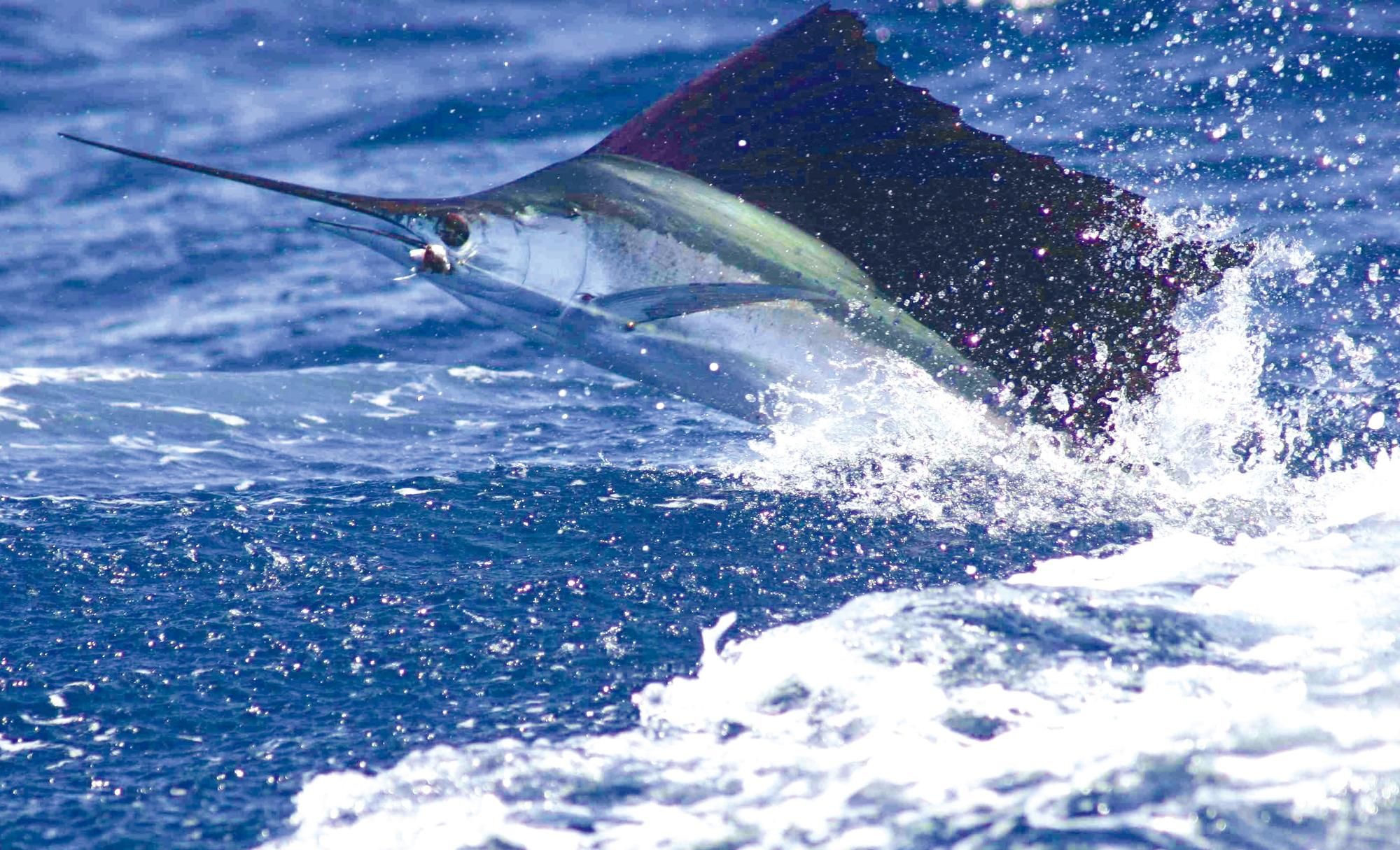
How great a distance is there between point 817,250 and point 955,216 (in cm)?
58

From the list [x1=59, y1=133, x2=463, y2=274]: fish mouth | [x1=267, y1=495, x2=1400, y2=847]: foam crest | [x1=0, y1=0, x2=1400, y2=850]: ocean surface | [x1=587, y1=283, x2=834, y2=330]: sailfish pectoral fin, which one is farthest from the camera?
[x1=587, y1=283, x2=834, y2=330]: sailfish pectoral fin

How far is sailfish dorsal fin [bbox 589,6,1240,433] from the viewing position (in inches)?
177

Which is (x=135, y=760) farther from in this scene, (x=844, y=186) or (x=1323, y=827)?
(x=844, y=186)

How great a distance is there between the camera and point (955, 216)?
4.66 metres

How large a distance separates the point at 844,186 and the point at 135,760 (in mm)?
3074

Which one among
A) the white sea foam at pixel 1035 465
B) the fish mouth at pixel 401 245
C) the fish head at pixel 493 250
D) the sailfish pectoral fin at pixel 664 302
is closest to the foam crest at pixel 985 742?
the white sea foam at pixel 1035 465

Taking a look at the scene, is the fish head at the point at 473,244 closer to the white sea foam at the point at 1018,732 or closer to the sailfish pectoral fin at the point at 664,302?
the sailfish pectoral fin at the point at 664,302

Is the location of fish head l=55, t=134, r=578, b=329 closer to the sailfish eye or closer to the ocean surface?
the sailfish eye

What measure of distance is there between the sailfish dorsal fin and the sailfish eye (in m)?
0.89

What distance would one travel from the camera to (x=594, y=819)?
2322mm

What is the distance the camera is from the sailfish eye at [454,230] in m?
3.97

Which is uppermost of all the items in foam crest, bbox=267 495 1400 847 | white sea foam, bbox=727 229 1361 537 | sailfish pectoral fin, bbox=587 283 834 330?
sailfish pectoral fin, bbox=587 283 834 330

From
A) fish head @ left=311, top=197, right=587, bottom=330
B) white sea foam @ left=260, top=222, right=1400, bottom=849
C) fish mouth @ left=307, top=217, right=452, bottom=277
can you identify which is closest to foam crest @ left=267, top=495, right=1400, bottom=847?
white sea foam @ left=260, top=222, right=1400, bottom=849

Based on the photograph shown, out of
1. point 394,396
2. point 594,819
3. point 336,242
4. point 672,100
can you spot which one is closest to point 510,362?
point 394,396
